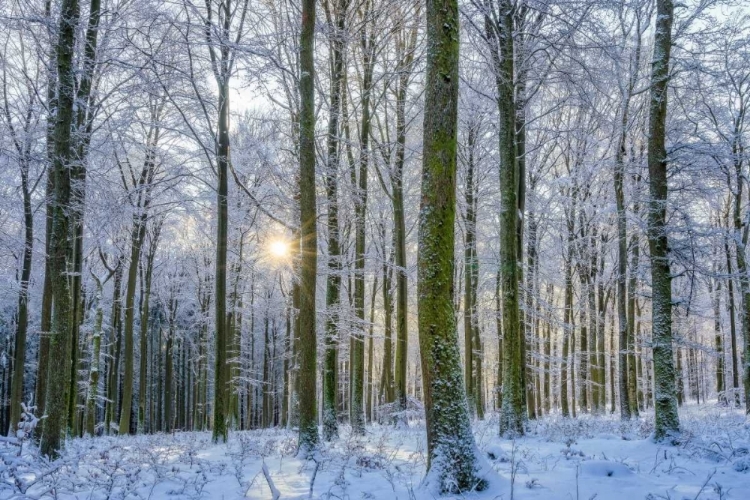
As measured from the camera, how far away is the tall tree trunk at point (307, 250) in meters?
8.02

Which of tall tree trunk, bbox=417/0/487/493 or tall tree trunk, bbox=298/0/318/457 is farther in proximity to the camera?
tall tree trunk, bbox=298/0/318/457

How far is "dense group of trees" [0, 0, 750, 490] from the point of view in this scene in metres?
7.21

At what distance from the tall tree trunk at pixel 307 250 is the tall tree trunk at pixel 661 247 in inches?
238

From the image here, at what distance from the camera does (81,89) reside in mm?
11344

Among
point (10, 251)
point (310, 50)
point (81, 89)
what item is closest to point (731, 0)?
point (310, 50)

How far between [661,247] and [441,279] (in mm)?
5958

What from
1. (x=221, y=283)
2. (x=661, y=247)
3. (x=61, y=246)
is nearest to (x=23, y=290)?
(x=221, y=283)

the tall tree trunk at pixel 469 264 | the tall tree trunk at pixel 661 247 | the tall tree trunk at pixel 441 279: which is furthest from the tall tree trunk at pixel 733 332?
the tall tree trunk at pixel 441 279

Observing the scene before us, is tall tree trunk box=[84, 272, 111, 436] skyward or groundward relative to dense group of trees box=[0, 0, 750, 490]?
groundward

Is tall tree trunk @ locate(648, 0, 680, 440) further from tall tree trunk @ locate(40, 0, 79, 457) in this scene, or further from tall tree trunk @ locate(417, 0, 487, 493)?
tall tree trunk @ locate(40, 0, 79, 457)

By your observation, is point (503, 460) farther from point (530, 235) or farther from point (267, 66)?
point (530, 235)

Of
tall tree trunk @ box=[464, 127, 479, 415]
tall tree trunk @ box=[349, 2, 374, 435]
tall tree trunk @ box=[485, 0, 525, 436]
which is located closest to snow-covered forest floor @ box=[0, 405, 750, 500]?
tall tree trunk @ box=[485, 0, 525, 436]

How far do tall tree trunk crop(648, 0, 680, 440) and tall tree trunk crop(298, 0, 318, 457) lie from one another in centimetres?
604

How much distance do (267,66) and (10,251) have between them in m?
10.4
